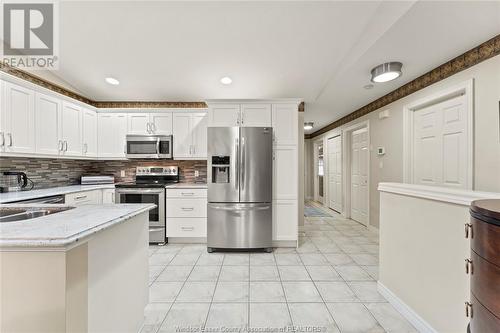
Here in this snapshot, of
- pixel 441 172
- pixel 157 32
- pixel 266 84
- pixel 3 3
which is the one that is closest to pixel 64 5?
pixel 3 3

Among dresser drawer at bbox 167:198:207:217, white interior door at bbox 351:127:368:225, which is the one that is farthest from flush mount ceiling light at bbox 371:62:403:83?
dresser drawer at bbox 167:198:207:217

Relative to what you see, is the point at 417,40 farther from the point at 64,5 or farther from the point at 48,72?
the point at 48,72

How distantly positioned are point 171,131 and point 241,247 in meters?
2.23

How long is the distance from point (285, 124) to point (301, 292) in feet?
7.03

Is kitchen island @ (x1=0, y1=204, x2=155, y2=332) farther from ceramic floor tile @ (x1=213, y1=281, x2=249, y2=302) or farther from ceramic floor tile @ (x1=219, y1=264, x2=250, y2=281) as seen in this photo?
ceramic floor tile @ (x1=219, y1=264, x2=250, y2=281)

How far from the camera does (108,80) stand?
3.04 metres

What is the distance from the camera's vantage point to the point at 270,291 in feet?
A: 6.79

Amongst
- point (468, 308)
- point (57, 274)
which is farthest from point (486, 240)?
point (57, 274)

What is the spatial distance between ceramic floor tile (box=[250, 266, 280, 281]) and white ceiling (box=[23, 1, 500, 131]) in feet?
8.24

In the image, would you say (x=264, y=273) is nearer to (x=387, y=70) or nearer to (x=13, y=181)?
(x=387, y=70)

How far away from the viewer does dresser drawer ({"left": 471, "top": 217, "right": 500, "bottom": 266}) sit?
2.56 ft

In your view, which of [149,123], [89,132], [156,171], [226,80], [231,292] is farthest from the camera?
[156,171]

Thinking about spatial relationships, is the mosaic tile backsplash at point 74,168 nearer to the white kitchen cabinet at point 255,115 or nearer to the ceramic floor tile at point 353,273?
the white kitchen cabinet at point 255,115

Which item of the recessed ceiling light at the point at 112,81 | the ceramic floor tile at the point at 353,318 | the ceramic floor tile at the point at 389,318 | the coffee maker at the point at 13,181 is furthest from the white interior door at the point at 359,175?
the coffee maker at the point at 13,181
